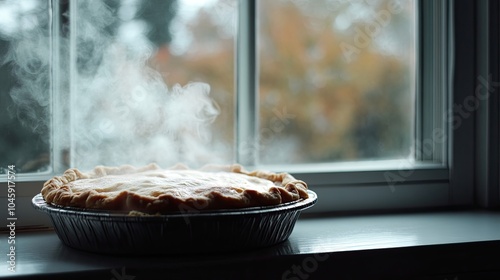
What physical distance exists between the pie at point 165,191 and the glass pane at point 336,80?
0.26 m

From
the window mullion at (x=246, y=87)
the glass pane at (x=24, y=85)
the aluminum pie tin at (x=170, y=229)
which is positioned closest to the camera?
the aluminum pie tin at (x=170, y=229)

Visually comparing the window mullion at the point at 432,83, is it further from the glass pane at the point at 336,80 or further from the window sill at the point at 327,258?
the window sill at the point at 327,258

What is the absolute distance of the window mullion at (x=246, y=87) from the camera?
4.03ft

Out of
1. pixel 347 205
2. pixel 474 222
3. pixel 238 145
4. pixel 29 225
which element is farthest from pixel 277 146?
pixel 29 225

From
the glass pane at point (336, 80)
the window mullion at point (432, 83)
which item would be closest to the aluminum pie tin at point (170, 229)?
the glass pane at point (336, 80)

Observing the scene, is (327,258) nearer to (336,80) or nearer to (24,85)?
(336,80)

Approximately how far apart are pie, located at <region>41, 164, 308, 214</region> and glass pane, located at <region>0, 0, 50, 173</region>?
156mm

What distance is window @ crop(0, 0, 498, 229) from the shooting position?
1115 millimetres

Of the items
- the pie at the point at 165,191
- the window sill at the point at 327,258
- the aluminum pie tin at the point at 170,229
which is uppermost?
the pie at the point at 165,191

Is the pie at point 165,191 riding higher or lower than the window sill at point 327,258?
higher

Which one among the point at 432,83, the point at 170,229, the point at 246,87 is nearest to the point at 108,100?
the point at 246,87

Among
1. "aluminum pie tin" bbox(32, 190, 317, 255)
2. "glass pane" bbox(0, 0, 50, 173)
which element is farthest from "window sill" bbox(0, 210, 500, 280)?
"glass pane" bbox(0, 0, 50, 173)

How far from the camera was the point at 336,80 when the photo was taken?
1323 millimetres

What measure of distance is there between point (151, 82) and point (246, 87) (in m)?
0.20
